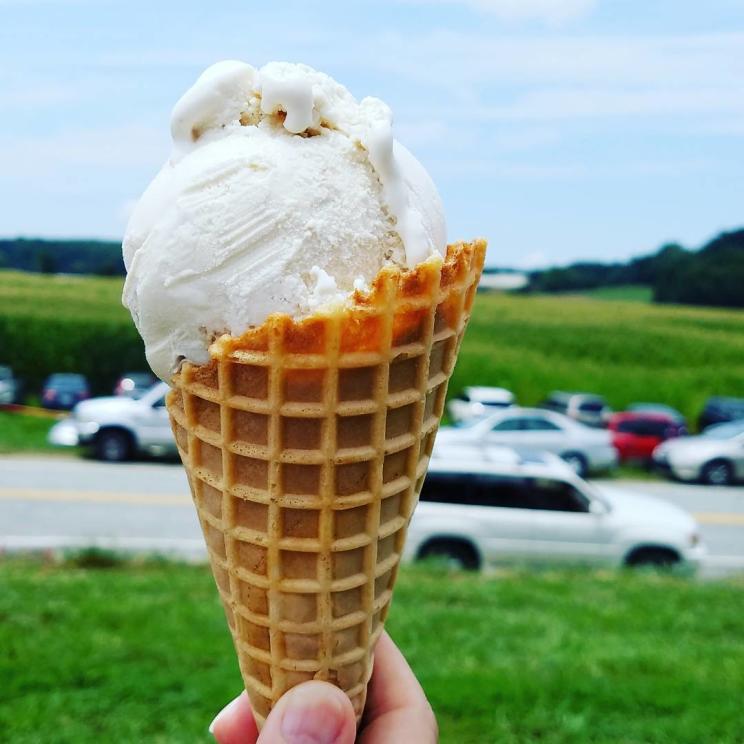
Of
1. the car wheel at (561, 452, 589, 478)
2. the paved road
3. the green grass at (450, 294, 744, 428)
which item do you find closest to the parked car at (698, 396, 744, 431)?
the green grass at (450, 294, 744, 428)

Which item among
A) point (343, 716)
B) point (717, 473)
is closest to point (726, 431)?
point (717, 473)

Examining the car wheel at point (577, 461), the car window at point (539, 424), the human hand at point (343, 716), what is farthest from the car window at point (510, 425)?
the human hand at point (343, 716)

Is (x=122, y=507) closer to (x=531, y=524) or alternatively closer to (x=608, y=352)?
(x=531, y=524)

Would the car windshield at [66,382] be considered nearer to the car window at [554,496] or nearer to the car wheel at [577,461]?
the car wheel at [577,461]

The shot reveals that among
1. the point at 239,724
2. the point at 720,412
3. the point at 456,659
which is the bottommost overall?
the point at 720,412

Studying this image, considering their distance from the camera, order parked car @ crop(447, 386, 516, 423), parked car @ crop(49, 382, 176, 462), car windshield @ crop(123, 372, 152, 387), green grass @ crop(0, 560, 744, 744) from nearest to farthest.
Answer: green grass @ crop(0, 560, 744, 744), parked car @ crop(49, 382, 176, 462), parked car @ crop(447, 386, 516, 423), car windshield @ crop(123, 372, 152, 387)

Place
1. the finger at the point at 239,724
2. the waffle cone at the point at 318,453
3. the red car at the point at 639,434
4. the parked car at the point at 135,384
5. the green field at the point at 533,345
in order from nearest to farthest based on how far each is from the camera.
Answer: the waffle cone at the point at 318,453, the finger at the point at 239,724, the red car at the point at 639,434, the parked car at the point at 135,384, the green field at the point at 533,345

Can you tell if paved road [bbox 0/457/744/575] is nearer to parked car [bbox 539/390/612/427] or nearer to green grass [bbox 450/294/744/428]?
parked car [bbox 539/390/612/427]
